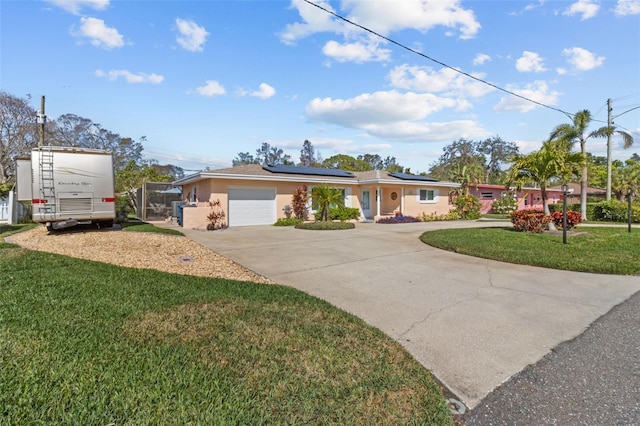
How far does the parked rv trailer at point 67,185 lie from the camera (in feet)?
30.4

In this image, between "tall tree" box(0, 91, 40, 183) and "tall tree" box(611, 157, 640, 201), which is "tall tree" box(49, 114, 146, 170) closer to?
"tall tree" box(0, 91, 40, 183)

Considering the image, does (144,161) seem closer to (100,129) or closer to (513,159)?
(100,129)

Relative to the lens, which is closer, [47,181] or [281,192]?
[47,181]

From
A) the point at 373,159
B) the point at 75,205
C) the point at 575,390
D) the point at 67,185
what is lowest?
the point at 575,390

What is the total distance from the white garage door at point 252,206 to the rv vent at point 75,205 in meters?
6.35

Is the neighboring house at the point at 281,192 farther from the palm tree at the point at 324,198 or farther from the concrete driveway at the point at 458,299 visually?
the concrete driveway at the point at 458,299

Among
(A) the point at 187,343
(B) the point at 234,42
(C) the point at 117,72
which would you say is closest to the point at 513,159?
(B) the point at 234,42

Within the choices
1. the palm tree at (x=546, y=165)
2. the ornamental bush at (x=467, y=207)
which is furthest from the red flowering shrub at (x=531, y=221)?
the ornamental bush at (x=467, y=207)

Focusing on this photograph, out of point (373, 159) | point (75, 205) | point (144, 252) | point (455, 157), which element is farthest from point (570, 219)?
point (373, 159)

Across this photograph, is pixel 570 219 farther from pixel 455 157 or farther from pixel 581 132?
pixel 455 157

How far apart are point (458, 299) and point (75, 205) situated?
11.2m

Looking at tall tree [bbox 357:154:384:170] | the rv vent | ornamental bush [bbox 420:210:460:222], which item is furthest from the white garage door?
tall tree [bbox 357:154:384:170]

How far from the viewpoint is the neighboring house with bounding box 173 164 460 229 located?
1512 cm

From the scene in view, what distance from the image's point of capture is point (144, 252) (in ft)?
24.8
